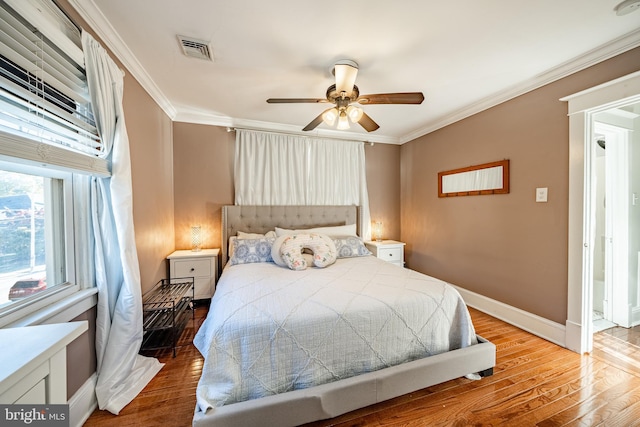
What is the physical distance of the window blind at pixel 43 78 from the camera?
3.43ft

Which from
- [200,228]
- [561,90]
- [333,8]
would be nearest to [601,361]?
[561,90]

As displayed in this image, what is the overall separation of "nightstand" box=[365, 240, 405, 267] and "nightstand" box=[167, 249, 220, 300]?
2.21m

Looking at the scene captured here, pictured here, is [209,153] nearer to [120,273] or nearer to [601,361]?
[120,273]

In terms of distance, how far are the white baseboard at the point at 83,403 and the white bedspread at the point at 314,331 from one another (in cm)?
64

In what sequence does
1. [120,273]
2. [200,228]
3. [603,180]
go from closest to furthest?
[120,273]
[603,180]
[200,228]

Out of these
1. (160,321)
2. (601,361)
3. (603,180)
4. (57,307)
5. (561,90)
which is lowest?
(601,361)

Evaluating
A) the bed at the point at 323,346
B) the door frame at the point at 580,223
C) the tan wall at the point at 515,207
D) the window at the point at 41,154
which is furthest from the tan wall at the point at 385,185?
the window at the point at 41,154

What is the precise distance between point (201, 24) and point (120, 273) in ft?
5.84

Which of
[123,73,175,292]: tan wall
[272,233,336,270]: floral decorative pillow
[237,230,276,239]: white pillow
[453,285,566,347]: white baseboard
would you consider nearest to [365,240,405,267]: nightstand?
[453,285,566,347]: white baseboard

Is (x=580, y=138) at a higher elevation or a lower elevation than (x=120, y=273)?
higher

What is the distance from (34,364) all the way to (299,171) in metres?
3.17

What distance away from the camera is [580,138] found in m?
2.01

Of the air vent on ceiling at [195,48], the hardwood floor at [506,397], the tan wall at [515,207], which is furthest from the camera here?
the tan wall at [515,207]

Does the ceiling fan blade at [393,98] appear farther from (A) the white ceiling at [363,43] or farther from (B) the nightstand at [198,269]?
(B) the nightstand at [198,269]
